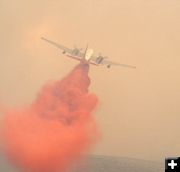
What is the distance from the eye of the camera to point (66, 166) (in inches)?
2960

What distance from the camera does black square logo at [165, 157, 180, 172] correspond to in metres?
23.7

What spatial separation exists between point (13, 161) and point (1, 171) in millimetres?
82293

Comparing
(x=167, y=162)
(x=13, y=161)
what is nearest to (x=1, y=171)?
(x=13, y=161)

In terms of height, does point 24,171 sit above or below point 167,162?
above

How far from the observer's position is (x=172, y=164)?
78.5ft

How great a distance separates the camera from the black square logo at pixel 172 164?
23703 mm

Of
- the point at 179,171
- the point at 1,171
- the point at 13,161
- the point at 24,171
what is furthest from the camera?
the point at 1,171

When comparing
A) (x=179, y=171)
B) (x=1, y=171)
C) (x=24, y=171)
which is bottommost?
(x=179, y=171)

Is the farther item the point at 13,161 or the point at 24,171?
the point at 13,161

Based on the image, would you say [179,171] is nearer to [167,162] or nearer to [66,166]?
[167,162]

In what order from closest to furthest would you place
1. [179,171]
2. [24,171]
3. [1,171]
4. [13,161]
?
[179,171], [24,171], [13,161], [1,171]

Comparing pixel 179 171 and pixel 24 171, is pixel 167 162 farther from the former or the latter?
pixel 24 171

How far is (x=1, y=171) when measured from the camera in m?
154

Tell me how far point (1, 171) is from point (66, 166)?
84.9 meters
